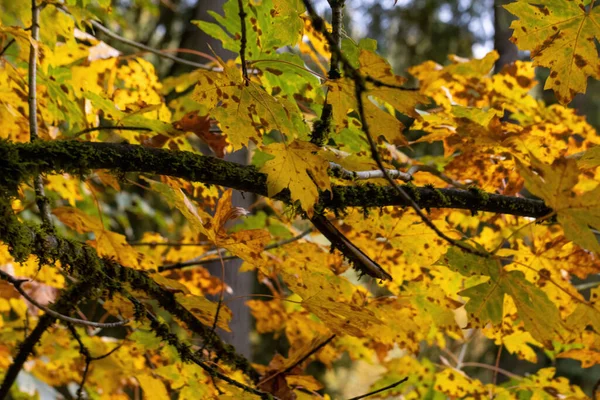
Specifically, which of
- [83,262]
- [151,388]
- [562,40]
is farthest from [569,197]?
[151,388]

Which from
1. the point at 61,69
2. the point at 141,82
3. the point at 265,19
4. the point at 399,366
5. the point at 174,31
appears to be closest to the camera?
the point at 265,19

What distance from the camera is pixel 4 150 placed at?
41.1 inches

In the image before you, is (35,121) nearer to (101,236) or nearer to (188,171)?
(101,236)

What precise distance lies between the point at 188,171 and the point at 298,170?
23cm

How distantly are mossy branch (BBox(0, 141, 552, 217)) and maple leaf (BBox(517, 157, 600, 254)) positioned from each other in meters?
0.33

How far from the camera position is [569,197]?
0.93 metres

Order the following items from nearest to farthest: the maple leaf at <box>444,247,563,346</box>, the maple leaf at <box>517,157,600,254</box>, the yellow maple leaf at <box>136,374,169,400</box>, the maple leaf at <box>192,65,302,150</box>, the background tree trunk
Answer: the maple leaf at <box>517,157,600,254</box> → the maple leaf at <box>444,247,563,346</box> → the maple leaf at <box>192,65,302,150</box> → the yellow maple leaf at <box>136,374,169,400</box> → the background tree trunk

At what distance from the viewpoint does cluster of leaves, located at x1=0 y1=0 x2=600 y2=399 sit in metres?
1.12

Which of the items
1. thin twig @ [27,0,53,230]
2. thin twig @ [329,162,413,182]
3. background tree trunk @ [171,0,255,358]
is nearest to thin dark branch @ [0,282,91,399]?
thin twig @ [27,0,53,230]

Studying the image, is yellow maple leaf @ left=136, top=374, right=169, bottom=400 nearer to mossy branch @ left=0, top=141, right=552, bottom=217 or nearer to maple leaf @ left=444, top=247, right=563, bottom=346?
mossy branch @ left=0, top=141, right=552, bottom=217

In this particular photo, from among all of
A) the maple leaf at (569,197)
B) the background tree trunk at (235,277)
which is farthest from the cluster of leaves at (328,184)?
the background tree trunk at (235,277)

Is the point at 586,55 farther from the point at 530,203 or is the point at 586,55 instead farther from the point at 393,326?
the point at 393,326

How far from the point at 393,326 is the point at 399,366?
990 mm

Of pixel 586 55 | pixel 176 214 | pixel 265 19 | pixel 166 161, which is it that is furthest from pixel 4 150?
pixel 176 214
